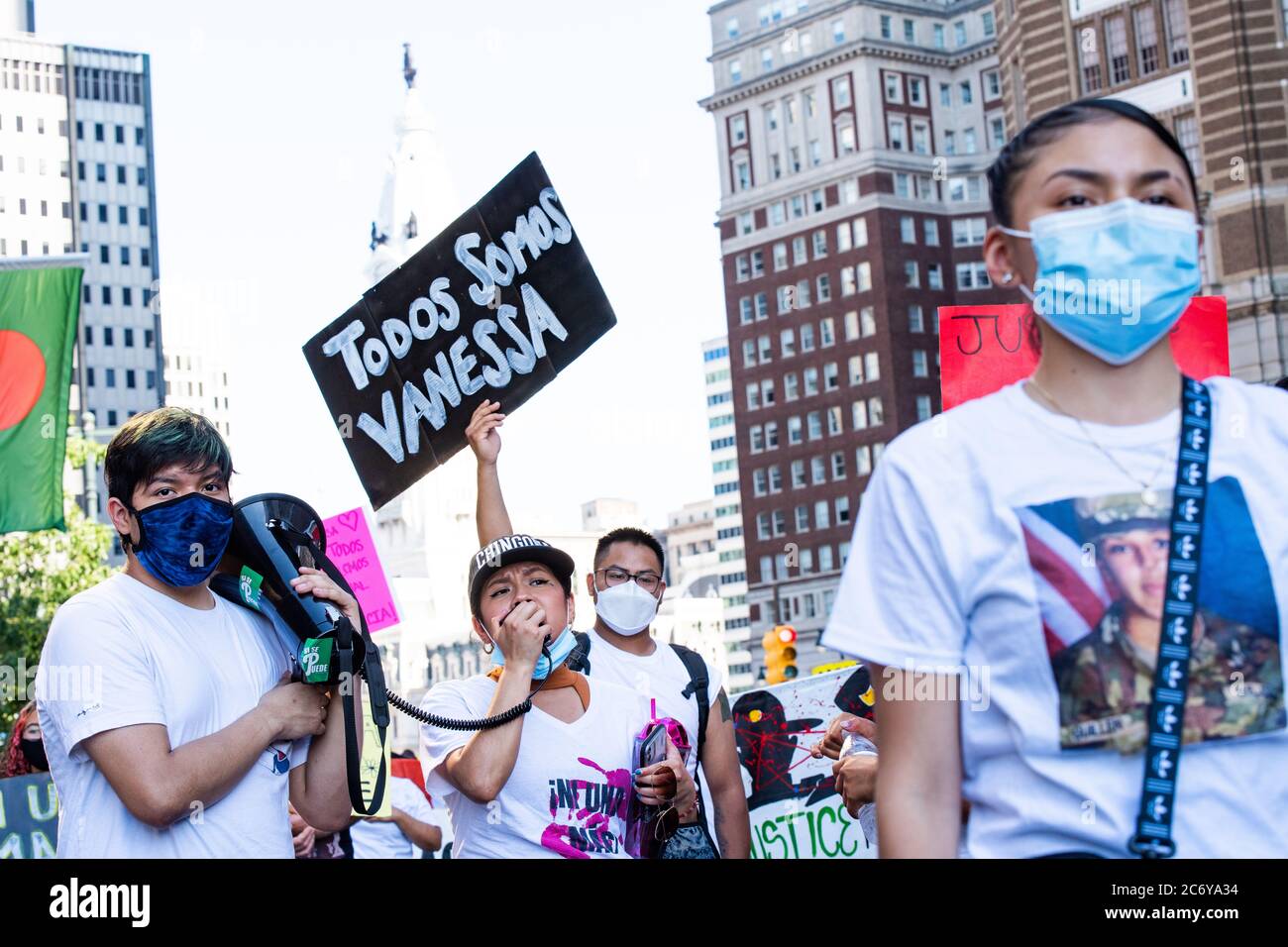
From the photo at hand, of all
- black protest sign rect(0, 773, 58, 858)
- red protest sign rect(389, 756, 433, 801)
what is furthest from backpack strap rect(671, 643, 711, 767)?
red protest sign rect(389, 756, 433, 801)

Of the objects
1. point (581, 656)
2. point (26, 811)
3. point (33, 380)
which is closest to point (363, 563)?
point (33, 380)

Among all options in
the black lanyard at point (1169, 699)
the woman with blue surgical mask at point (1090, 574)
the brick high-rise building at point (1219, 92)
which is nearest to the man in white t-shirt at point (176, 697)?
the woman with blue surgical mask at point (1090, 574)

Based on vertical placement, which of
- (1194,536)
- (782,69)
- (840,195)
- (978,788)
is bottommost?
(978,788)

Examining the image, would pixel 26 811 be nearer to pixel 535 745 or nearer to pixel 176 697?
pixel 535 745

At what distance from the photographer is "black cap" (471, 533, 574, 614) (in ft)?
18.0

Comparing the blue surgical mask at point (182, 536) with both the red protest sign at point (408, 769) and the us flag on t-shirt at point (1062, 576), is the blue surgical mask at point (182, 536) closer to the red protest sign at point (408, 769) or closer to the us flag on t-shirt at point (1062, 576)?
the us flag on t-shirt at point (1062, 576)

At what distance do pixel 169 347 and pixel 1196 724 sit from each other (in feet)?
521

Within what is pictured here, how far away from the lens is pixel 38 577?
48062 millimetres

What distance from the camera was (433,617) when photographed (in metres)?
172

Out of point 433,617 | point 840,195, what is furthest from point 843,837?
point 433,617

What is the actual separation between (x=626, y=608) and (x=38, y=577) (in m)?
44.3

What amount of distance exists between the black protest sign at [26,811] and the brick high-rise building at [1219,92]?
86.6 ft
